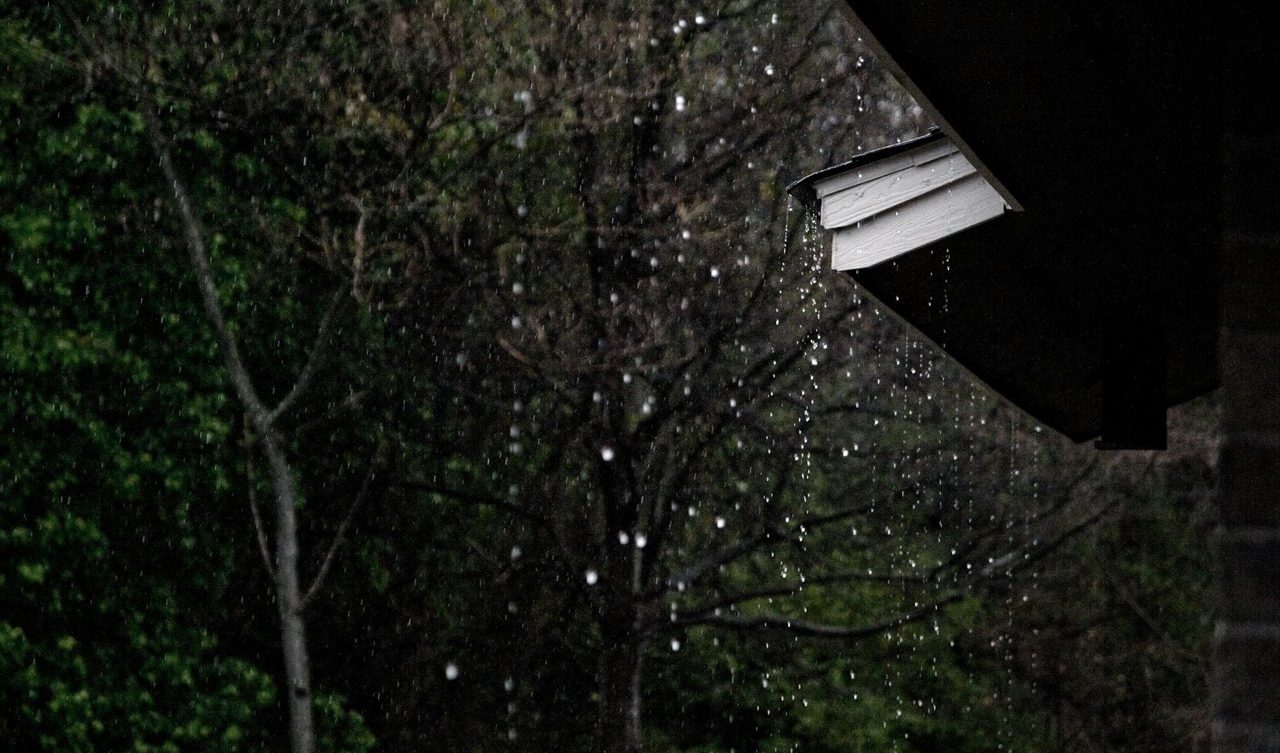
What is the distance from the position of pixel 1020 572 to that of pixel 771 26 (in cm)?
480

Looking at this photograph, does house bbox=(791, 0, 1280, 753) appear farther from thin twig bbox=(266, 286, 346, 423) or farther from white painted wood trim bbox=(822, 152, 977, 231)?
thin twig bbox=(266, 286, 346, 423)

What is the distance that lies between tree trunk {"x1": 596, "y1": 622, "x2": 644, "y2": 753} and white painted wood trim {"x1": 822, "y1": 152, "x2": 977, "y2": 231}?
729 centimetres

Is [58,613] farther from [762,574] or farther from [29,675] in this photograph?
[762,574]

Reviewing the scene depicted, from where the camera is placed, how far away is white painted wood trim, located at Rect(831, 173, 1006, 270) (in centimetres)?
308

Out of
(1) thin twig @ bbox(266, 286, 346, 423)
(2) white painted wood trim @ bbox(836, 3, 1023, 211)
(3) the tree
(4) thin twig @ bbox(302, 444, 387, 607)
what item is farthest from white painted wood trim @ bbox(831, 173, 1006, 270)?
(4) thin twig @ bbox(302, 444, 387, 607)

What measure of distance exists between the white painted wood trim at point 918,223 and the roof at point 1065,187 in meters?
0.05

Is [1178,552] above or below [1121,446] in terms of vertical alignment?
above

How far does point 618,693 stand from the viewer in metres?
10.6

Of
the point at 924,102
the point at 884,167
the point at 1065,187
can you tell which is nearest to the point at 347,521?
the point at 884,167

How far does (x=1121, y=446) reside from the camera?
3.83 metres

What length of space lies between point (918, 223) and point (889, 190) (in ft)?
0.39

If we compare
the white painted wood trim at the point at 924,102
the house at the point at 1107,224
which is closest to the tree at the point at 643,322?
the house at the point at 1107,224

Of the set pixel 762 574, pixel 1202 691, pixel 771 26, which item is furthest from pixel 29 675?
pixel 1202 691

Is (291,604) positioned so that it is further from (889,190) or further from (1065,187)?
(1065,187)
